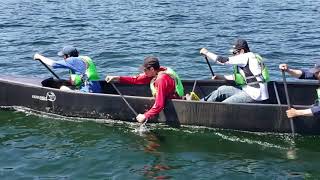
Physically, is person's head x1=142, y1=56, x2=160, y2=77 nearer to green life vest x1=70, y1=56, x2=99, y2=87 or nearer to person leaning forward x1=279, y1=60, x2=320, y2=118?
green life vest x1=70, y1=56, x2=99, y2=87

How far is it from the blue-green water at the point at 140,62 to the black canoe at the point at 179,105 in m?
0.20

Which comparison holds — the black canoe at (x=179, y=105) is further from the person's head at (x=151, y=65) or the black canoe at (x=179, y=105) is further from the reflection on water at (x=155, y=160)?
A: the person's head at (x=151, y=65)

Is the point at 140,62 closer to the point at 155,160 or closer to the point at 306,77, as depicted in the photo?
the point at 306,77

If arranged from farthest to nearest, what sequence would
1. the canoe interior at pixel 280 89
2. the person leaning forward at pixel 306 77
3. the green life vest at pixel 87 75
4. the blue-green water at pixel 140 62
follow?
the canoe interior at pixel 280 89 → the green life vest at pixel 87 75 → the person leaning forward at pixel 306 77 → the blue-green water at pixel 140 62

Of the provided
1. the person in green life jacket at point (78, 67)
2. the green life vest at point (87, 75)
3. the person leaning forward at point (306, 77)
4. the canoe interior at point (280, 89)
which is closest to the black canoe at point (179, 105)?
the canoe interior at point (280, 89)

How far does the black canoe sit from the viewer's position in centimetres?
1100

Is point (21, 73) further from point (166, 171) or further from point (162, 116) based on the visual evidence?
point (166, 171)

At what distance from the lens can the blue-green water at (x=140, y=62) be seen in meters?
9.98

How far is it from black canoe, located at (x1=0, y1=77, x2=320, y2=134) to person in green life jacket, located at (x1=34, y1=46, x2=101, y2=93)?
41 centimetres

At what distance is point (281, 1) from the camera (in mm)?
30281

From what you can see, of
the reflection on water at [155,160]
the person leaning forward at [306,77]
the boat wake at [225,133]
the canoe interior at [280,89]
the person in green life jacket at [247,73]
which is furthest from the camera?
the canoe interior at [280,89]

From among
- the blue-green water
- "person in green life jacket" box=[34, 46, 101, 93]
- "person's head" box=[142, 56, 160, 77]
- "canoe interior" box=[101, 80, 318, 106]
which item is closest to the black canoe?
"canoe interior" box=[101, 80, 318, 106]

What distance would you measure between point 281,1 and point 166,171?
2209 cm

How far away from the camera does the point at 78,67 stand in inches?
482
